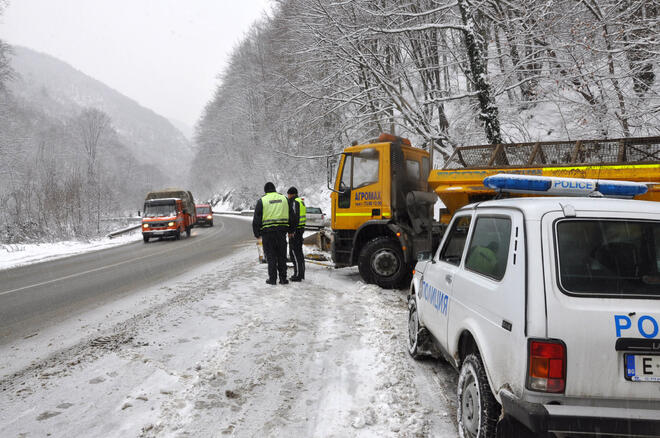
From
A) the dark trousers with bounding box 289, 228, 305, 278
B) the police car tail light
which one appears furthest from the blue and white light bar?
the dark trousers with bounding box 289, 228, 305, 278

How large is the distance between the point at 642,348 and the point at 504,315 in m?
0.65

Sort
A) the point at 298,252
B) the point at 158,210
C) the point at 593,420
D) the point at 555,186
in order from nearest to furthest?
the point at 593,420 < the point at 555,186 < the point at 298,252 < the point at 158,210

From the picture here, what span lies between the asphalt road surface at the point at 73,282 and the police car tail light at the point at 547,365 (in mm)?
6084

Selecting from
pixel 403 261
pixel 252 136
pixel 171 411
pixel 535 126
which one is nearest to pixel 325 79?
pixel 535 126

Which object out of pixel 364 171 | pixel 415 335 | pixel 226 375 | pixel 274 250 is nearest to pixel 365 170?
pixel 364 171

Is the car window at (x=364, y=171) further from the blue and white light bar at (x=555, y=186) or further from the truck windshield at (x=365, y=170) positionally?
the blue and white light bar at (x=555, y=186)

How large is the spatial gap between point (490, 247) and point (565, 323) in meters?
0.82

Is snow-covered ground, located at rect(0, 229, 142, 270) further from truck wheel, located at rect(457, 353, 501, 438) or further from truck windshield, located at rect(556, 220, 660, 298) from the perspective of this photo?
truck windshield, located at rect(556, 220, 660, 298)

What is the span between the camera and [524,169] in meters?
5.84

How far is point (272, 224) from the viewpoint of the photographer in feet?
25.6

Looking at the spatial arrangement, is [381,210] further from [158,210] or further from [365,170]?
[158,210]

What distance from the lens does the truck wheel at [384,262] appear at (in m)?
7.88

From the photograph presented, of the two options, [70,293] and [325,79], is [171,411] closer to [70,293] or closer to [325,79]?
[70,293]

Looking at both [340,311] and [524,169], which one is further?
[340,311]
